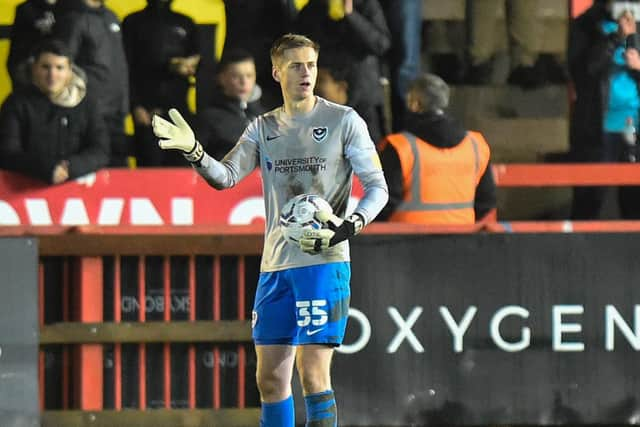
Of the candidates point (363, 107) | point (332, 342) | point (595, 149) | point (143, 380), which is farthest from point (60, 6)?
point (332, 342)

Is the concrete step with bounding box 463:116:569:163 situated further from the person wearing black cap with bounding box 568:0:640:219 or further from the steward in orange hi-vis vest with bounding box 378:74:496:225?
the steward in orange hi-vis vest with bounding box 378:74:496:225

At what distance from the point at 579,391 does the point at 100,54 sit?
366 cm

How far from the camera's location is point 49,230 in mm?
8930

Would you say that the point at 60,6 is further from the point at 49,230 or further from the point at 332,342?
the point at 332,342

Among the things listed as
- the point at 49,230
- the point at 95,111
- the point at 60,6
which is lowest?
the point at 49,230

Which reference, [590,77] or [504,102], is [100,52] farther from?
[590,77]

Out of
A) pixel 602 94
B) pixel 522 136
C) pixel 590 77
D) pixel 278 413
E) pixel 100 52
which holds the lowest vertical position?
pixel 278 413

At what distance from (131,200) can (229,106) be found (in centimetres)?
83

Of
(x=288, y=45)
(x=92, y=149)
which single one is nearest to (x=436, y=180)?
(x=92, y=149)

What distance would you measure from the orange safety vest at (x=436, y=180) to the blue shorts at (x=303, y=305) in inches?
98.5

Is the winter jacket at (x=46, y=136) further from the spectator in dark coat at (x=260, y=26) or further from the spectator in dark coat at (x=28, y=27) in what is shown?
the spectator in dark coat at (x=260, y=26)

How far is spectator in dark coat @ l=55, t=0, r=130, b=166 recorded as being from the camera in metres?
10.3

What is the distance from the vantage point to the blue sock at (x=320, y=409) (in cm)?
702

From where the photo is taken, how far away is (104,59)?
10398mm
